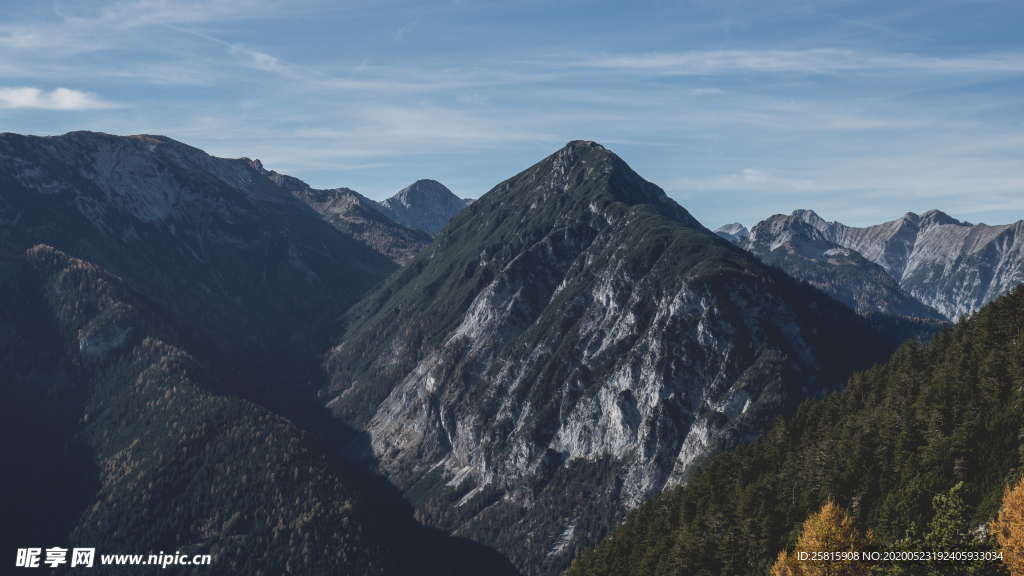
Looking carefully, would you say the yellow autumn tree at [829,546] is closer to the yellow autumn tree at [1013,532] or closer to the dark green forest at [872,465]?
the yellow autumn tree at [1013,532]

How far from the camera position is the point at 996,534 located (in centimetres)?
8331

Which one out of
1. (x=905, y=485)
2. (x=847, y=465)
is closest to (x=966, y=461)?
(x=905, y=485)

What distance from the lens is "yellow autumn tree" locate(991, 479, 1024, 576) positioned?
77.1m

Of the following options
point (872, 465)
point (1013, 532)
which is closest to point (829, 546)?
point (1013, 532)

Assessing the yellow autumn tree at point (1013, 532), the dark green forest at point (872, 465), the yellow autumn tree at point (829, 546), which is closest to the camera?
the yellow autumn tree at point (1013, 532)

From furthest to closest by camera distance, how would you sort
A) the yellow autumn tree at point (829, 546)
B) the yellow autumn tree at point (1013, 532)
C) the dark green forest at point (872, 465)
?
the dark green forest at point (872, 465), the yellow autumn tree at point (829, 546), the yellow autumn tree at point (1013, 532)

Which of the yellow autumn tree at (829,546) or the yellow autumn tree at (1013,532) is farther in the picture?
the yellow autumn tree at (829,546)

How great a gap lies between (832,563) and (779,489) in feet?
237

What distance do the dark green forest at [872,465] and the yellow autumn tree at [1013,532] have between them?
21.8 metres

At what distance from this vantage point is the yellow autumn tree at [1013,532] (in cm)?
7706

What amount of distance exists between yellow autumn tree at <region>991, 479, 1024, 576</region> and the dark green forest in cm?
2184

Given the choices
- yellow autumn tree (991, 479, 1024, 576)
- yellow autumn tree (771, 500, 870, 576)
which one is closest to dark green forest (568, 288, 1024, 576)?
yellow autumn tree (991, 479, 1024, 576)

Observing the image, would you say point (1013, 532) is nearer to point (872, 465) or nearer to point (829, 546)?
point (829, 546)

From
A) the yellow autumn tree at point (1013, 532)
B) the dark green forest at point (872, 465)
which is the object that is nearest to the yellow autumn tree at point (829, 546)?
the yellow autumn tree at point (1013, 532)
